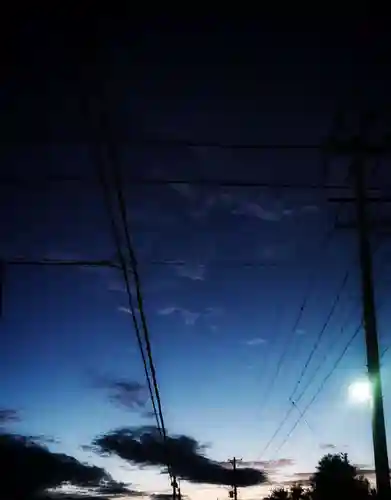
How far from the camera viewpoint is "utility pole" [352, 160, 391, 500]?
16344 mm

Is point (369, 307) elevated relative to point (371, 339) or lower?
elevated

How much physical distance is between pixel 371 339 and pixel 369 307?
0.92 metres

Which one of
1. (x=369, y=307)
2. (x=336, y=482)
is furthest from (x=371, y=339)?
(x=336, y=482)

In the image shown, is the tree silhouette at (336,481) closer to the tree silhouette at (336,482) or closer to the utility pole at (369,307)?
the tree silhouette at (336,482)

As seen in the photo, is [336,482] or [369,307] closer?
[369,307]

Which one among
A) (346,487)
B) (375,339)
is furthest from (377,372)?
(346,487)

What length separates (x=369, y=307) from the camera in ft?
59.2

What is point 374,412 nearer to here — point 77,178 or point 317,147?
point 317,147

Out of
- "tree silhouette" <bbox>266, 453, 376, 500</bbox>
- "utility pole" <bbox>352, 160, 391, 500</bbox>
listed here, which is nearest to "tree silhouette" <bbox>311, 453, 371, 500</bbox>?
"tree silhouette" <bbox>266, 453, 376, 500</bbox>

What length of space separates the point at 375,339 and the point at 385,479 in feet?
11.2

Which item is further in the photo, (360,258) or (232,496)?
(232,496)

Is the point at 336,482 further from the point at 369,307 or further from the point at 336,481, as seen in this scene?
the point at 369,307

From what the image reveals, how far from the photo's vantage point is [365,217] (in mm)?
19000

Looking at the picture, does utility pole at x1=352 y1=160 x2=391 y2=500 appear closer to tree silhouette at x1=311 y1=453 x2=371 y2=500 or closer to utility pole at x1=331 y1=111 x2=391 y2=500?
utility pole at x1=331 y1=111 x2=391 y2=500
